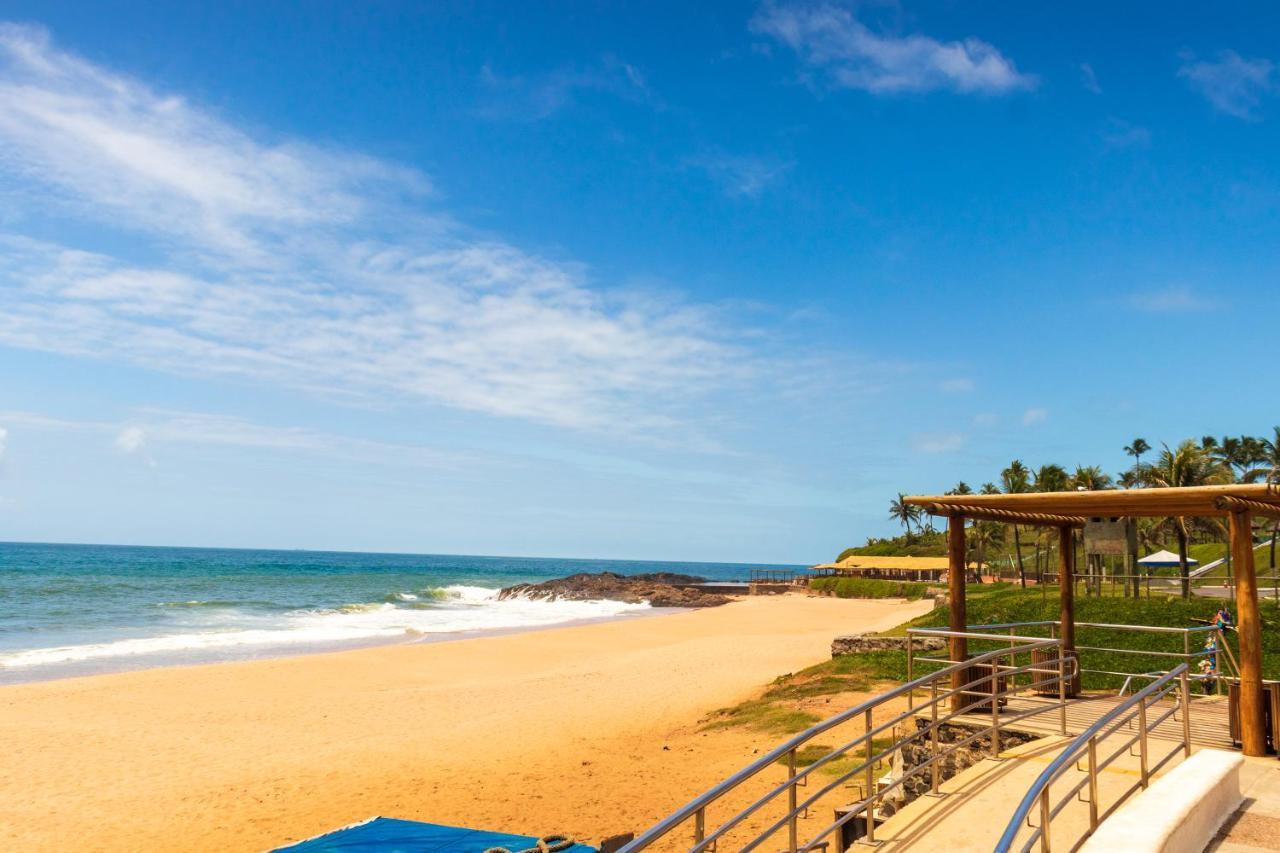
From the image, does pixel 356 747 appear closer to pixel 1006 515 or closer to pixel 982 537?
pixel 1006 515

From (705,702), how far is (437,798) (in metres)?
8.04

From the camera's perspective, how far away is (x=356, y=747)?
1628 centimetres

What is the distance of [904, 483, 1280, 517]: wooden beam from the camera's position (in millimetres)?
8641

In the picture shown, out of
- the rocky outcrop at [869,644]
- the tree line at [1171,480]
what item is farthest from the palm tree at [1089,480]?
the rocky outcrop at [869,644]

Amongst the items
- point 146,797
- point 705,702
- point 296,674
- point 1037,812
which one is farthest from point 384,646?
point 1037,812

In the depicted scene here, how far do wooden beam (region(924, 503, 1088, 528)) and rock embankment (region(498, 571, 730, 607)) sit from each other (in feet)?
201

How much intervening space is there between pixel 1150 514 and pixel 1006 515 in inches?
63.0

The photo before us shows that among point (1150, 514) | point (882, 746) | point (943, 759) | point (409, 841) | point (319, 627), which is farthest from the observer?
point (319, 627)

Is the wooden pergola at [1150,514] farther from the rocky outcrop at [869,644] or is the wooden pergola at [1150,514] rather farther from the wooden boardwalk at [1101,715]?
the rocky outcrop at [869,644]

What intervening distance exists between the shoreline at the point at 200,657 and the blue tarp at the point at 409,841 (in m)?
19.4

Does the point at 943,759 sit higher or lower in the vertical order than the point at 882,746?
higher

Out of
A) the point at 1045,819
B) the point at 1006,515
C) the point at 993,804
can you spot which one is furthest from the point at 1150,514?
the point at 1045,819

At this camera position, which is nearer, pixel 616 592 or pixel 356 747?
pixel 356 747

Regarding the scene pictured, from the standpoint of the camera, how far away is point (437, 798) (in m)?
12.6
